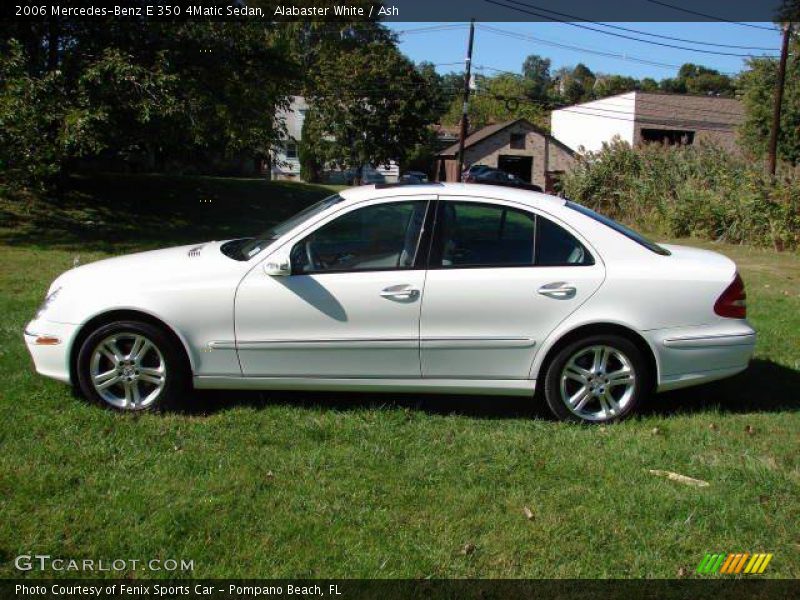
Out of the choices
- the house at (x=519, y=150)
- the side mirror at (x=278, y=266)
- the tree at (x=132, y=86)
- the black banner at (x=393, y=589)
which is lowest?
the black banner at (x=393, y=589)

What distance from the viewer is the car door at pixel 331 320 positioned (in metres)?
5.04

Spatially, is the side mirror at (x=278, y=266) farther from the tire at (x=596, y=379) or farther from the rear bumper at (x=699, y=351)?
Result: the rear bumper at (x=699, y=351)

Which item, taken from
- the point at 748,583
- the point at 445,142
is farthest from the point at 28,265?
the point at 445,142

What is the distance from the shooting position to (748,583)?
3336mm

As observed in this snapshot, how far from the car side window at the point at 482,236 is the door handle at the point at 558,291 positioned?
0.21 metres

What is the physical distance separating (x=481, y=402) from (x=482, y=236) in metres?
1.21

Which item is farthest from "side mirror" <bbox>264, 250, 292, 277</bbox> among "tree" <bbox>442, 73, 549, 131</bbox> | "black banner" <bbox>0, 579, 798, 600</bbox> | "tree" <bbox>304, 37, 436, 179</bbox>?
"tree" <bbox>442, 73, 549, 131</bbox>

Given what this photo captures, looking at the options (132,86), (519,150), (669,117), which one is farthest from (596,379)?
(519,150)

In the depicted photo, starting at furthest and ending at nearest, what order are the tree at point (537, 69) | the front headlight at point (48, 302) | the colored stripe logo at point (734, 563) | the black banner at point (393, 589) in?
1. the tree at point (537, 69)
2. the front headlight at point (48, 302)
3. the colored stripe logo at point (734, 563)
4. the black banner at point (393, 589)

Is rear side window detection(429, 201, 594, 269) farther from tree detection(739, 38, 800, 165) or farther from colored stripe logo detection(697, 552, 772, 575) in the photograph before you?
tree detection(739, 38, 800, 165)

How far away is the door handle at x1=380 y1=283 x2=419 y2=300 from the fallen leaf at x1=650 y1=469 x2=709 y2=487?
5.73 ft

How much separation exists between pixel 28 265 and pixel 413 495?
975 cm

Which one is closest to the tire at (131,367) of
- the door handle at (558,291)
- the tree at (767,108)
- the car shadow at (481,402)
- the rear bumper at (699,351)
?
the car shadow at (481,402)

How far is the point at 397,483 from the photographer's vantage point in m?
4.16
